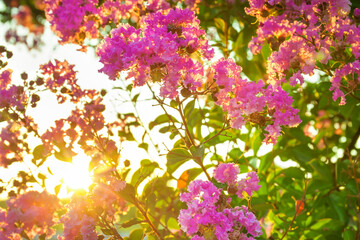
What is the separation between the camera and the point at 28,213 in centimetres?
134

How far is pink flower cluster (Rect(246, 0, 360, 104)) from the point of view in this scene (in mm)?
1592

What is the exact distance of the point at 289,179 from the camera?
2.12 m

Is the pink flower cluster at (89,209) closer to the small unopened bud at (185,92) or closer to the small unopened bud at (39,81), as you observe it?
the small unopened bud at (185,92)

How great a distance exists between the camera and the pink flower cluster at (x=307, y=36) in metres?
1.59

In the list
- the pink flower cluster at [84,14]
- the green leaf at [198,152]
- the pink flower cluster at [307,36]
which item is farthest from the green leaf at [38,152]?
the pink flower cluster at [307,36]

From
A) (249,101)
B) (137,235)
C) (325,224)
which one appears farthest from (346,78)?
(137,235)

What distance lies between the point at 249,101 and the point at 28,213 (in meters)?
0.82

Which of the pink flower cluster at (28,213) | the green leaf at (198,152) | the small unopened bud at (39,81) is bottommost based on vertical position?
the green leaf at (198,152)

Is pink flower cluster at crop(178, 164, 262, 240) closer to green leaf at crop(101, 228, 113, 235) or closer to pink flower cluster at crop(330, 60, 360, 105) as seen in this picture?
green leaf at crop(101, 228, 113, 235)

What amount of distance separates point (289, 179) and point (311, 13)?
2.87ft

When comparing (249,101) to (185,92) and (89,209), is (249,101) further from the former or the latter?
(89,209)

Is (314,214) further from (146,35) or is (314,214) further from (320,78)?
(146,35)

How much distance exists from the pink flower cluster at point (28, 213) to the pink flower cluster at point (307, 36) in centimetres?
95

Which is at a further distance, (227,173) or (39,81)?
(39,81)
